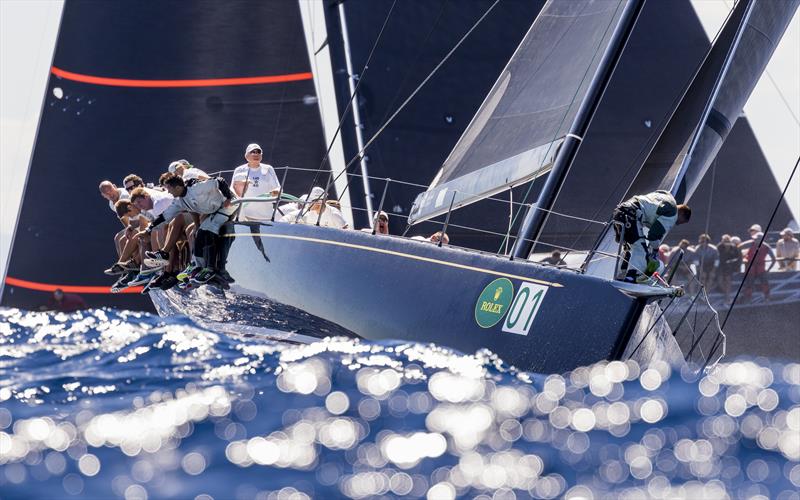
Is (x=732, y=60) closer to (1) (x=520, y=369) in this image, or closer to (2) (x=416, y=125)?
(1) (x=520, y=369)

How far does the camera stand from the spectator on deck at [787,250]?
12.4 meters

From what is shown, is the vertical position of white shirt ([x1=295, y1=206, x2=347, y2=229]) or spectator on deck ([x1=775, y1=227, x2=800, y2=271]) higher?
spectator on deck ([x1=775, y1=227, x2=800, y2=271])

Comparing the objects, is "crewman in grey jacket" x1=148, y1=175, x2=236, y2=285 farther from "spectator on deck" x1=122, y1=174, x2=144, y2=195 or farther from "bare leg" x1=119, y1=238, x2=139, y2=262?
"spectator on deck" x1=122, y1=174, x2=144, y2=195

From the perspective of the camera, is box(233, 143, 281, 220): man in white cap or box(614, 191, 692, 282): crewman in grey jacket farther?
box(233, 143, 281, 220): man in white cap

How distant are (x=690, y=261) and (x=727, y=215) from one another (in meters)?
0.83

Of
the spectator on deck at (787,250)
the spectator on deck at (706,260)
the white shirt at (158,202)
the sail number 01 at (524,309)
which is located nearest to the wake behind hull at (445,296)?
the sail number 01 at (524,309)

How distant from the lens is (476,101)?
12367 millimetres

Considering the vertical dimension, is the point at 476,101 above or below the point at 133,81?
above

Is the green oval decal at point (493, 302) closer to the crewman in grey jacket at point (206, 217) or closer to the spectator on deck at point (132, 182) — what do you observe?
the crewman in grey jacket at point (206, 217)

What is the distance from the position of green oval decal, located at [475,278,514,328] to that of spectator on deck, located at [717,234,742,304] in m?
6.04

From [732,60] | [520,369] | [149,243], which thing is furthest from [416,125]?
[520,369]

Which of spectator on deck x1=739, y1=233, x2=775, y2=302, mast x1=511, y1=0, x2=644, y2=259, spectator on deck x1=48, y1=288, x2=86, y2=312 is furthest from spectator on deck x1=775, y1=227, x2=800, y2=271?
spectator on deck x1=48, y1=288, x2=86, y2=312

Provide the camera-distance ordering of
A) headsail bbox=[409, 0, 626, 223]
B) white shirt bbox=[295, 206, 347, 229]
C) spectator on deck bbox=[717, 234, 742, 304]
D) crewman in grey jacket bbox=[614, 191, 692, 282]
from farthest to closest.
→ 1. spectator on deck bbox=[717, 234, 742, 304]
2. white shirt bbox=[295, 206, 347, 229]
3. headsail bbox=[409, 0, 626, 223]
4. crewman in grey jacket bbox=[614, 191, 692, 282]

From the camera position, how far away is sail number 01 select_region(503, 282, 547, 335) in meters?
6.60
